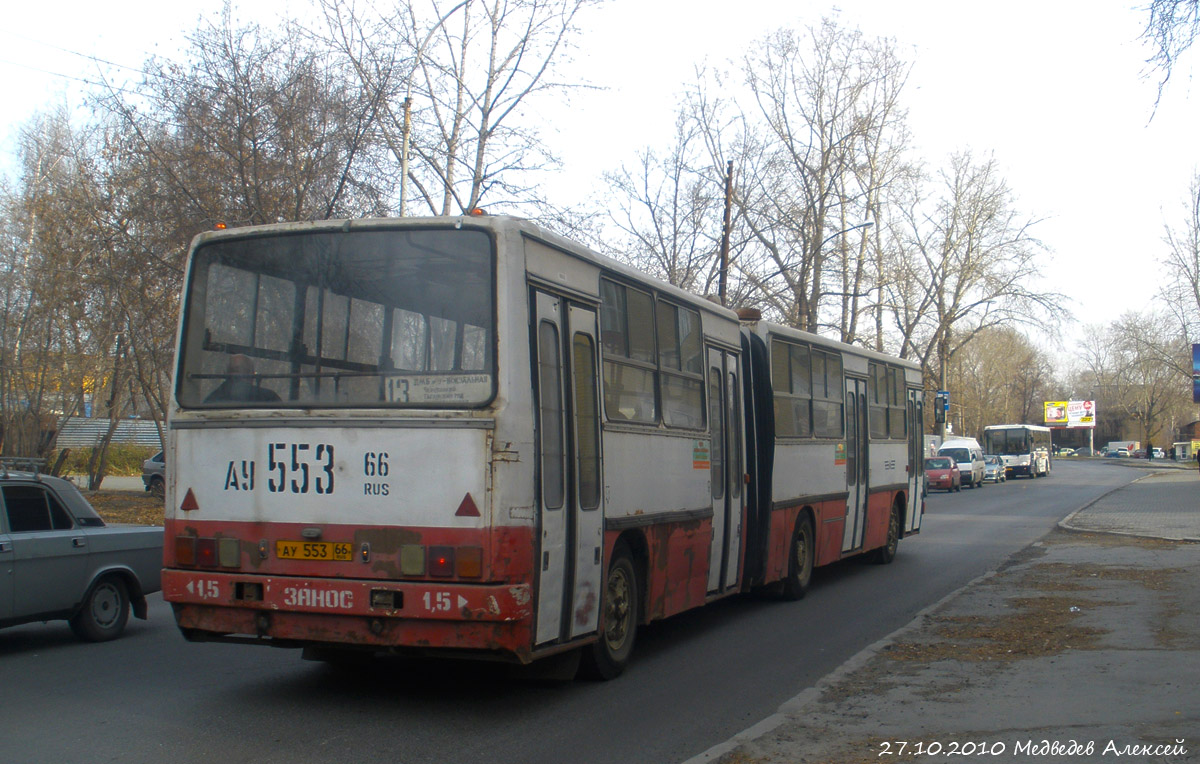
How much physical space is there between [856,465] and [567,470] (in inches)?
348

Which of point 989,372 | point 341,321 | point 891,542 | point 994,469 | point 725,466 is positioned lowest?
point 891,542

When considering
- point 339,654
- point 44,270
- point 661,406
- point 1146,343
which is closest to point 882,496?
point 661,406

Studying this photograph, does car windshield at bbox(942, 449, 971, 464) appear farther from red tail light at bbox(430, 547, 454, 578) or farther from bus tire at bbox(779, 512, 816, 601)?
red tail light at bbox(430, 547, 454, 578)

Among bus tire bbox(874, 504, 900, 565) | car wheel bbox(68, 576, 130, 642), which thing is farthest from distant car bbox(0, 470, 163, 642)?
bus tire bbox(874, 504, 900, 565)

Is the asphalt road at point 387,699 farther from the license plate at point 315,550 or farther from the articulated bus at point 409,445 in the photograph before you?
the license plate at point 315,550

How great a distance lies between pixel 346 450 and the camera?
6910 millimetres

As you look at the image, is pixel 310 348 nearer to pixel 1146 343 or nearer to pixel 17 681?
pixel 17 681

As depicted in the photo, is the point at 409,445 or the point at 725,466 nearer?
the point at 409,445

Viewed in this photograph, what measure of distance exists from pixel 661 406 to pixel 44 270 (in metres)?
26.6

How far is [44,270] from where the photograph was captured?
30.1m

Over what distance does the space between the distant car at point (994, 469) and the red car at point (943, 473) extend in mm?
11162

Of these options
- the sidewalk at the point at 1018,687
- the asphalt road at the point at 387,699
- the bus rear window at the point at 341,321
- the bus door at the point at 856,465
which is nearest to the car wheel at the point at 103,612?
the asphalt road at the point at 387,699

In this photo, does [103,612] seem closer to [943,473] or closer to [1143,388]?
[943,473]

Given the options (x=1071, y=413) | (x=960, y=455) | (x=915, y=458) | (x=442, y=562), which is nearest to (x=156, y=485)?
(x=915, y=458)
